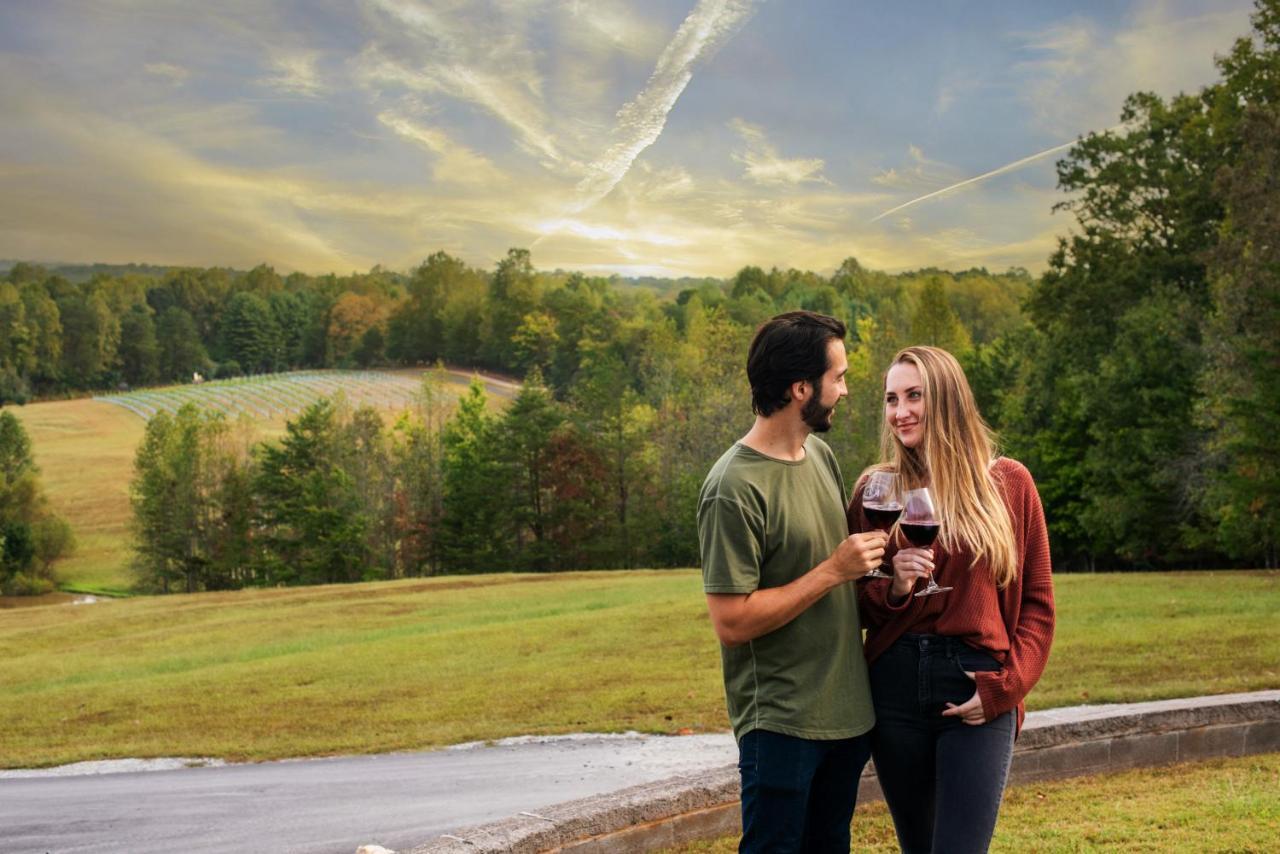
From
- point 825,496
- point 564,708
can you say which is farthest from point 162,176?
point 825,496

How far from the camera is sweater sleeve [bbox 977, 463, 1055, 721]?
3283 mm

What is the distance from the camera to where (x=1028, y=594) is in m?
3.38

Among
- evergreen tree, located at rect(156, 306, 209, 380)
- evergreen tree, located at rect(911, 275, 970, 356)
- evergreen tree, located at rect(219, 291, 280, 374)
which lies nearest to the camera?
evergreen tree, located at rect(911, 275, 970, 356)

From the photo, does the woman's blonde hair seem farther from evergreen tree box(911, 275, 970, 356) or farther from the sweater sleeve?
evergreen tree box(911, 275, 970, 356)

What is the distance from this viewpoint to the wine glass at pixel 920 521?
3066mm

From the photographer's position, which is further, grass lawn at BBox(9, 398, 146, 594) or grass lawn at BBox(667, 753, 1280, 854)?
grass lawn at BBox(9, 398, 146, 594)

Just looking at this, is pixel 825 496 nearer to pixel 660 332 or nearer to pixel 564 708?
pixel 564 708

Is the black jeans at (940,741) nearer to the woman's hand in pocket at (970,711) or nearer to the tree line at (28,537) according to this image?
the woman's hand in pocket at (970,711)

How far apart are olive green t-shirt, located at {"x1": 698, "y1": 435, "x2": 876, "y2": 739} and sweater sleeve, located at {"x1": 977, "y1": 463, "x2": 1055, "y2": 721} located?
481mm

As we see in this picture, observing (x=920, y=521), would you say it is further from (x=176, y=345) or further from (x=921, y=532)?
(x=176, y=345)

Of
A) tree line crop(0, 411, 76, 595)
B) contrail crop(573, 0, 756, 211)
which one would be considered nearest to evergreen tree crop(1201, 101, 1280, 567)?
contrail crop(573, 0, 756, 211)

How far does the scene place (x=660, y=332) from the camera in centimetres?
7538

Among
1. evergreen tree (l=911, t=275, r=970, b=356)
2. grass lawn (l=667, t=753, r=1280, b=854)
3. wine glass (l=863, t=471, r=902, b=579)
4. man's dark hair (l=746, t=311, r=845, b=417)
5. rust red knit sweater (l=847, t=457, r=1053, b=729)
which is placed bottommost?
grass lawn (l=667, t=753, r=1280, b=854)

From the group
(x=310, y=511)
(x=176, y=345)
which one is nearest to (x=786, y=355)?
(x=310, y=511)
